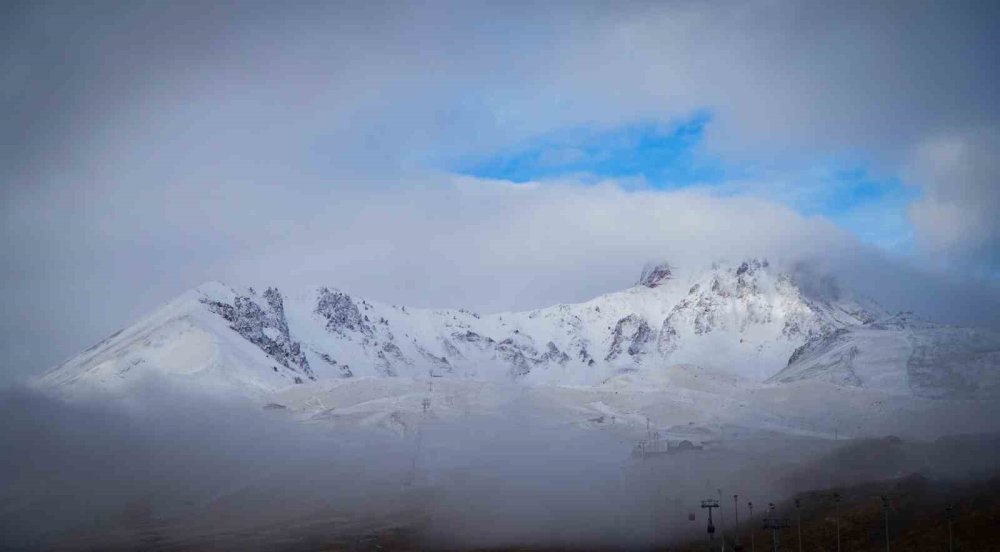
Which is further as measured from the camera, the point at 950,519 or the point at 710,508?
the point at 950,519

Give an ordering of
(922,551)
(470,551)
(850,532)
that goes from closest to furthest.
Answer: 1. (922,551)
2. (850,532)
3. (470,551)

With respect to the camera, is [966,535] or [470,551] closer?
[966,535]

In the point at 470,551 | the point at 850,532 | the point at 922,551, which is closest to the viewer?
the point at 922,551

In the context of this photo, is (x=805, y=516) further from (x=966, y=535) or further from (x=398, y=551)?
(x=398, y=551)

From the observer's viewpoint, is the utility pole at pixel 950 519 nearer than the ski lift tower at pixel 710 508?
No

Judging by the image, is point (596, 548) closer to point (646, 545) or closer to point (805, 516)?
point (646, 545)

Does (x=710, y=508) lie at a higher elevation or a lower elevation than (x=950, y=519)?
higher

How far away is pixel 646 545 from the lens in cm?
19688

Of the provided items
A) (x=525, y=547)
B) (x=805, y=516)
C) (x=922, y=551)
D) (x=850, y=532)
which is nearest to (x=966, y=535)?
(x=922, y=551)

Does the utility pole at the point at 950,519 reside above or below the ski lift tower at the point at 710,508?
below

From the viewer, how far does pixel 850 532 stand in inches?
7239

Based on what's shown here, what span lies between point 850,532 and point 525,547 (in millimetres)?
64036

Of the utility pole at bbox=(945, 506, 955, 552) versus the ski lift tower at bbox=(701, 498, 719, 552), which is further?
the utility pole at bbox=(945, 506, 955, 552)

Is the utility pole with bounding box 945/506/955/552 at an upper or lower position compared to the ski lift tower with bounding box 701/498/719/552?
lower
